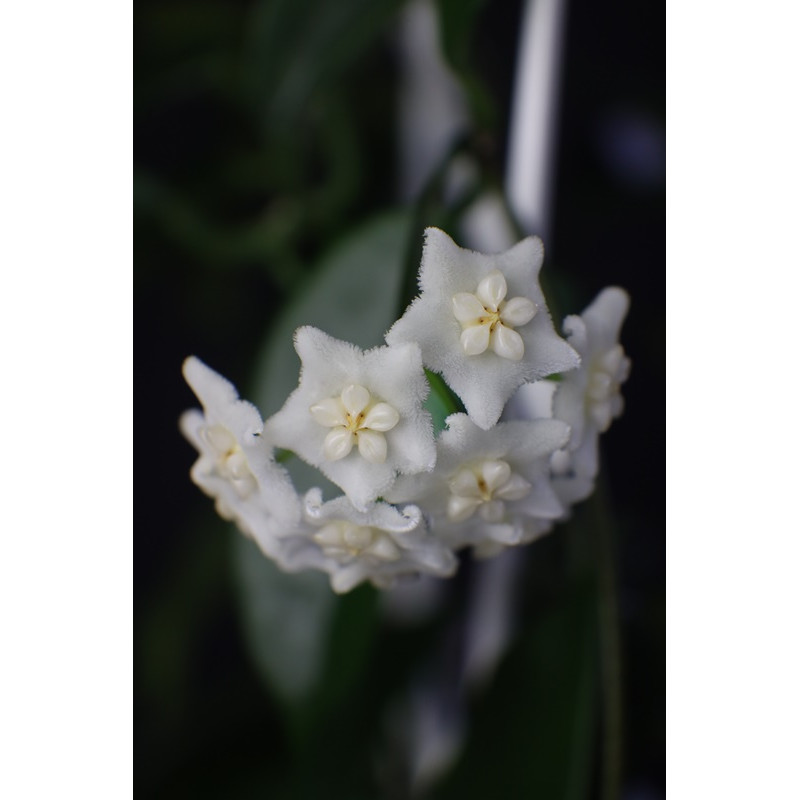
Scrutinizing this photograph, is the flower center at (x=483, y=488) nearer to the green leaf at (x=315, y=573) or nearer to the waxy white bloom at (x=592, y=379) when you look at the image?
the waxy white bloom at (x=592, y=379)

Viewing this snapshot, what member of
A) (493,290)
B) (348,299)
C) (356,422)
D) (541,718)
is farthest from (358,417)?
(541,718)

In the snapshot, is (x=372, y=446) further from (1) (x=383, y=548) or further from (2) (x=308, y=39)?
(2) (x=308, y=39)

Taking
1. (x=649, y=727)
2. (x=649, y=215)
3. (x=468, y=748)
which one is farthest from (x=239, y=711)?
(x=649, y=215)

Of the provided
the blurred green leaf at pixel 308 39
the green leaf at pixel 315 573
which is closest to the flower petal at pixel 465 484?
the green leaf at pixel 315 573

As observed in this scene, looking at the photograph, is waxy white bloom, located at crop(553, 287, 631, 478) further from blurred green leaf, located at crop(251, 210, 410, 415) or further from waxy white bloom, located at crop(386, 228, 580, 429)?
blurred green leaf, located at crop(251, 210, 410, 415)

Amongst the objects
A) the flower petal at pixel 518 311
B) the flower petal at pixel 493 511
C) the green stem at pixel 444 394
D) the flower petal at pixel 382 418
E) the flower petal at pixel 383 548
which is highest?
the flower petal at pixel 518 311

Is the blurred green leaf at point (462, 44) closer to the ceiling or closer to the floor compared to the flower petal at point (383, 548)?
closer to the ceiling
